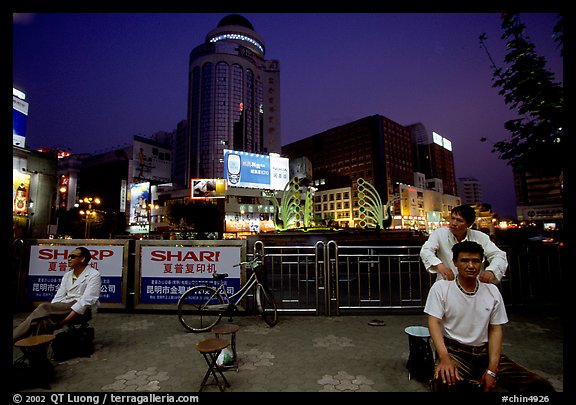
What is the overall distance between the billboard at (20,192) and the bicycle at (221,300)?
37.8ft

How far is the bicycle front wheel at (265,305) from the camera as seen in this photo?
6.09 m

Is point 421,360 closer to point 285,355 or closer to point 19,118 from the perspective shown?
point 285,355

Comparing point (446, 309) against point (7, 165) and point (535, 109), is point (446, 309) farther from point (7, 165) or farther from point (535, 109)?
point (535, 109)

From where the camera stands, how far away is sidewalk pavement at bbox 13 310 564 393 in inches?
147

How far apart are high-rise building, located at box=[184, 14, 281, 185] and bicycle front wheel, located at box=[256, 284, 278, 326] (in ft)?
305

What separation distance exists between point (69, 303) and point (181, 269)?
2.58 metres

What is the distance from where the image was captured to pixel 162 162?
55562 mm

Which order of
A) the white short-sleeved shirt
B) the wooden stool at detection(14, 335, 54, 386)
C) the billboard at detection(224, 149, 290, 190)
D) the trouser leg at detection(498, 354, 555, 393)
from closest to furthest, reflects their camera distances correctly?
1. the trouser leg at detection(498, 354, 555, 393)
2. the white short-sleeved shirt
3. the wooden stool at detection(14, 335, 54, 386)
4. the billboard at detection(224, 149, 290, 190)

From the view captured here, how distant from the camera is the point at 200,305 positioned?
6.14m

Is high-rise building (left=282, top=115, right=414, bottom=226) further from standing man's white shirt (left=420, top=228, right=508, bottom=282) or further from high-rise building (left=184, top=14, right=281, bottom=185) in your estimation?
standing man's white shirt (left=420, top=228, right=508, bottom=282)

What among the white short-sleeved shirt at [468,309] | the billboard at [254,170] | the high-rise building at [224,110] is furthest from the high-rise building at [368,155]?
the white short-sleeved shirt at [468,309]

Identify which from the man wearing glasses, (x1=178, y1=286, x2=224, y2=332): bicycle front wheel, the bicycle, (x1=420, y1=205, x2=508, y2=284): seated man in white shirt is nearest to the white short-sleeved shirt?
(x1=420, y1=205, x2=508, y2=284): seated man in white shirt

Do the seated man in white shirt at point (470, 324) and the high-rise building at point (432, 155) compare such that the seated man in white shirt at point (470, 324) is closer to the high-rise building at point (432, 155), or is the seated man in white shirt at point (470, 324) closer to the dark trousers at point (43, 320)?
the dark trousers at point (43, 320)

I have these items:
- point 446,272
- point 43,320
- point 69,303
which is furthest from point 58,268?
point 446,272
